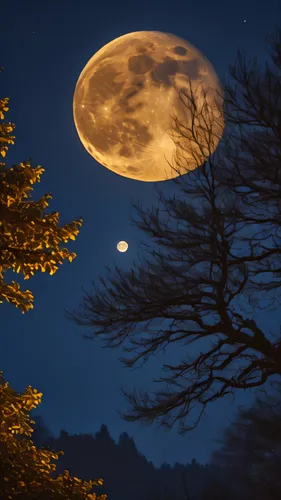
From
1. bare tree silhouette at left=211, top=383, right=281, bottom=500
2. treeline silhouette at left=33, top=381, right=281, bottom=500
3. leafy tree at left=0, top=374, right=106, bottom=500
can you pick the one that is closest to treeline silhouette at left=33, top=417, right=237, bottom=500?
treeline silhouette at left=33, top=381, right=281, bottom=500

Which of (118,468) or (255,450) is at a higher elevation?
(118,468)

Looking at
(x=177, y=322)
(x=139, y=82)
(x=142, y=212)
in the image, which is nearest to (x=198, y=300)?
(x=177, y=322)

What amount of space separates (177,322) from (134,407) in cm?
173

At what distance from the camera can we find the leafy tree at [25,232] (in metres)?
6.39

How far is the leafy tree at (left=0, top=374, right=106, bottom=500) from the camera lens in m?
5.62

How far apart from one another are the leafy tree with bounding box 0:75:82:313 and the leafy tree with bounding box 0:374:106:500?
4.55 feet

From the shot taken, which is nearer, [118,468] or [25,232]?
[25,232]

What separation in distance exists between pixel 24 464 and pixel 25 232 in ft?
10.3

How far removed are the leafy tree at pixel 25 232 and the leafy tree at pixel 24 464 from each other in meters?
1.39

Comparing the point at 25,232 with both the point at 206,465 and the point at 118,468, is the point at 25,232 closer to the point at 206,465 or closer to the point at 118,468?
the point at 206,465

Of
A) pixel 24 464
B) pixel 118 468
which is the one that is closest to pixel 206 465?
pixel 118 468

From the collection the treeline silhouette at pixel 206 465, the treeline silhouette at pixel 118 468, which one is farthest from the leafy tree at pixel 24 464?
the treeline silhouette at pixel 118 468

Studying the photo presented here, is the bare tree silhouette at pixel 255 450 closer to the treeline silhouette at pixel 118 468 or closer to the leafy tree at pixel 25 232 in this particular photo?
the leafy tree at pixel 25 232

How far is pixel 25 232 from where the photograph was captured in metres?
6.34
